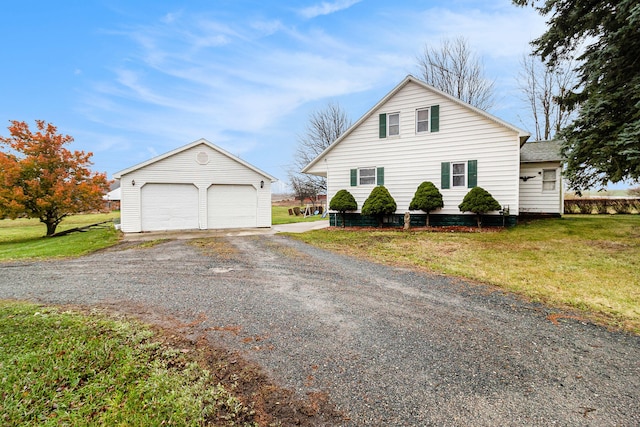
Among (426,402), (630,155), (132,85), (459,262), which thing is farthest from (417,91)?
(132,85)

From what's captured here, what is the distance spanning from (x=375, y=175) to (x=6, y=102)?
2546 cm

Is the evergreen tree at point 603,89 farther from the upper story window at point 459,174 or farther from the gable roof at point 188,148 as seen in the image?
the gable roof at point 188,148

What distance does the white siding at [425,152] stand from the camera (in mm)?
11906

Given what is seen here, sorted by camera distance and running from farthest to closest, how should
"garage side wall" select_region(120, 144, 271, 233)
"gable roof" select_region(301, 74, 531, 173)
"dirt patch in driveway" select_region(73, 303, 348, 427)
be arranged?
"garage side wall" select_region(120, 144, 271, 233) → "gable roof" select_region(301, 74, 531, 173) → "dirt patch in driveway" select_region(73, 303, 348, 427)

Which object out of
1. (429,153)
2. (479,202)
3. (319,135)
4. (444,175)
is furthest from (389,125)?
(319,135)

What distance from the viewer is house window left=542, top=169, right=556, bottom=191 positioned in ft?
45.9

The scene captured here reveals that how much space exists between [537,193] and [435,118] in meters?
6.60

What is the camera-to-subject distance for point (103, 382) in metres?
2.44

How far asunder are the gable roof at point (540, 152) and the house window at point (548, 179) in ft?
2.22

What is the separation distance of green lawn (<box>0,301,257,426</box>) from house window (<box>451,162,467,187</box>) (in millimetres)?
12585

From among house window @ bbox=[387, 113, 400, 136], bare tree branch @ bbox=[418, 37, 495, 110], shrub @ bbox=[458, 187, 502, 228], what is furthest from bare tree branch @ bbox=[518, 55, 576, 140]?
house window @ bbox=[387, 113, 400, 136]

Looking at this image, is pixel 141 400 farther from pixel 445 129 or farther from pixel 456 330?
pixel 445 129

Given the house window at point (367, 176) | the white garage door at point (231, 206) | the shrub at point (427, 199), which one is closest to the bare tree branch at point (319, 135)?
the white garage door at point (231, 206)

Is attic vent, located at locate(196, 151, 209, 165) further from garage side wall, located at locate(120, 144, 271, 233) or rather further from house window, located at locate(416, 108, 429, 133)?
house window, located at locate(416, 108, 429, 133)
